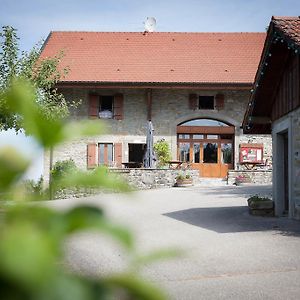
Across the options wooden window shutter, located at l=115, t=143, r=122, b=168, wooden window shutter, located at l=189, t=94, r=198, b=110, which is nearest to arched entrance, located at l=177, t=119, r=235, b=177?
wooden window shutter, located at l=189, t=94, r=198, b=110

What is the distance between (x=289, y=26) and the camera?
9.37m

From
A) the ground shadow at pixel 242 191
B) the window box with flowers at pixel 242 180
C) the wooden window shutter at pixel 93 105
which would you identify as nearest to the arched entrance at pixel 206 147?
the window box with flowers at pixel 242 180

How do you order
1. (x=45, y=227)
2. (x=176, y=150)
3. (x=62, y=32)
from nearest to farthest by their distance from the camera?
1. (x=45, y=227)
2. (x=176, y=150)
3. (x=62, y=32)

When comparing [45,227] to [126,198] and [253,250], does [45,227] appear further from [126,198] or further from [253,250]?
[253,250]

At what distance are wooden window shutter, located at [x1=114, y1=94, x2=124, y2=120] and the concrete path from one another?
13954mm

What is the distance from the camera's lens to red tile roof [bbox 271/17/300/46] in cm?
883

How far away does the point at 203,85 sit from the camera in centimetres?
2530

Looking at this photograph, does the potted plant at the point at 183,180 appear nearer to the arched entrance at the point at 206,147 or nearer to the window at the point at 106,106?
the arched entrance at the point at 206,147

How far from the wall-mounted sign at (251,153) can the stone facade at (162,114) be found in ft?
0.97

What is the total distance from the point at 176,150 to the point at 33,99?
24494 mm

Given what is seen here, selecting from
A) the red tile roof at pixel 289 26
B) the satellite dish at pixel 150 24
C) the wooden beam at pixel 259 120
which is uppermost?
the satellite dish at pixel 150 24

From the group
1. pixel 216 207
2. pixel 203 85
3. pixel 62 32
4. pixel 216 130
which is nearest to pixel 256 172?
pixel 216 130

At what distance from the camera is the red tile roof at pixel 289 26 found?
883 centimetres

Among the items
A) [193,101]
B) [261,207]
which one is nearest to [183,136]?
[193,101]
